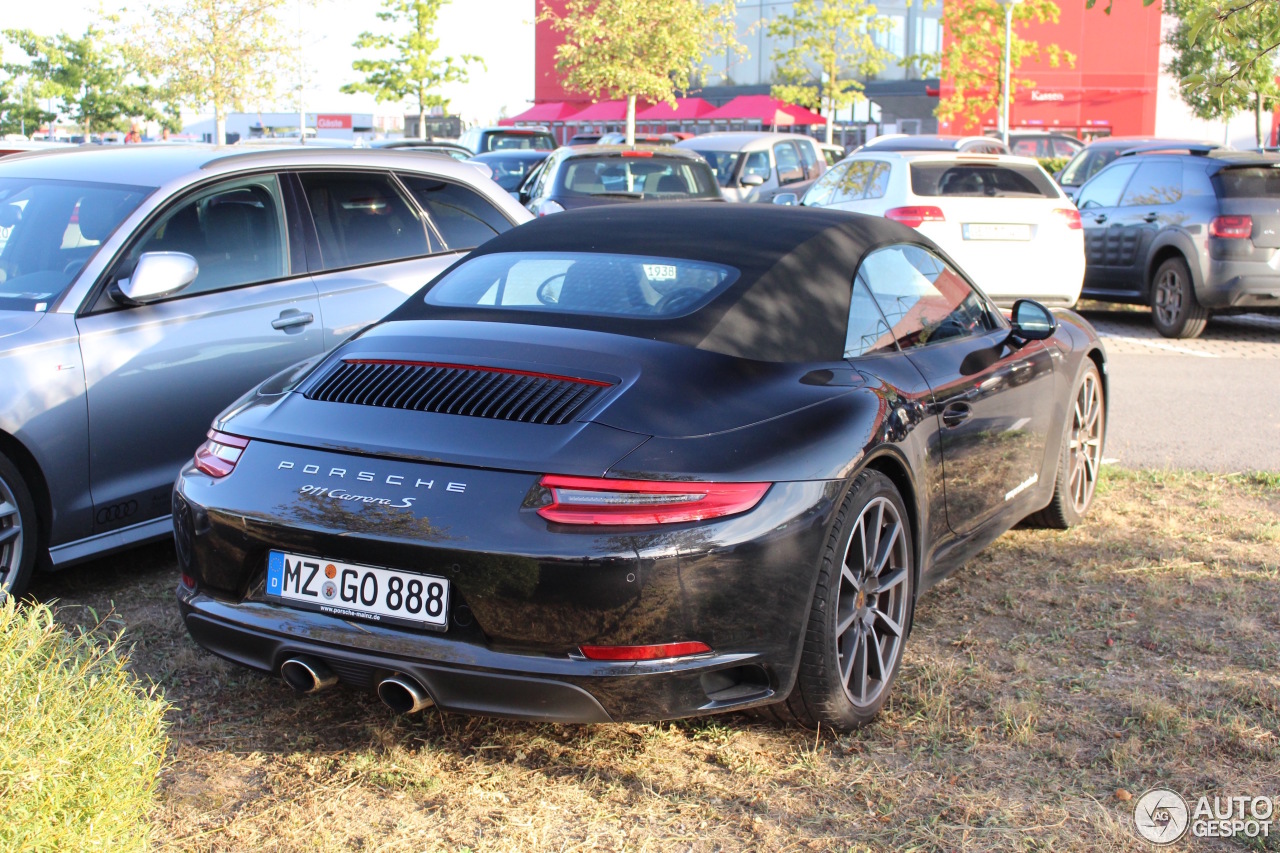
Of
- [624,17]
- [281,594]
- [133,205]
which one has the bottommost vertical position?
[281,594]

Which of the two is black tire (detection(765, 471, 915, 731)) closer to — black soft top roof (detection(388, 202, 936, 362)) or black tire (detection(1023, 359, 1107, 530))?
black soft top roof (detection(388, 202, 936, 362))

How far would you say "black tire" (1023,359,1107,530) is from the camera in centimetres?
552

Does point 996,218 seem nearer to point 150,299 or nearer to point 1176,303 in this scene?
point 1176,303

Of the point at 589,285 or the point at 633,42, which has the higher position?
the point at 633,42

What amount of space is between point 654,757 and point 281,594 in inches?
43.9

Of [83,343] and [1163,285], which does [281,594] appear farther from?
[1163,285]

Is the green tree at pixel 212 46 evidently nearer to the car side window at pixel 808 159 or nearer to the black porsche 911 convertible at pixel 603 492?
the car side window at pixel 808 159

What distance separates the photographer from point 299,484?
328 centimetres

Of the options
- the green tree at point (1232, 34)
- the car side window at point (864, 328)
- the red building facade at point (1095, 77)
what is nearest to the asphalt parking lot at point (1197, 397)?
the green tree at point (1232, 34)

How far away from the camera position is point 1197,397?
925 centimetres

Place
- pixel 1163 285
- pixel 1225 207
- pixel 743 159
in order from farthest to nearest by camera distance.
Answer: pixel 743 159, pixel 1163 285, pixel 1225 207

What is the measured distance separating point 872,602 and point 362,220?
335cm

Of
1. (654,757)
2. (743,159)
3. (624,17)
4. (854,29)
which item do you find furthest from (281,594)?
(854,29)

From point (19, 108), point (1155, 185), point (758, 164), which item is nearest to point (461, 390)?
point (1155, 185)
